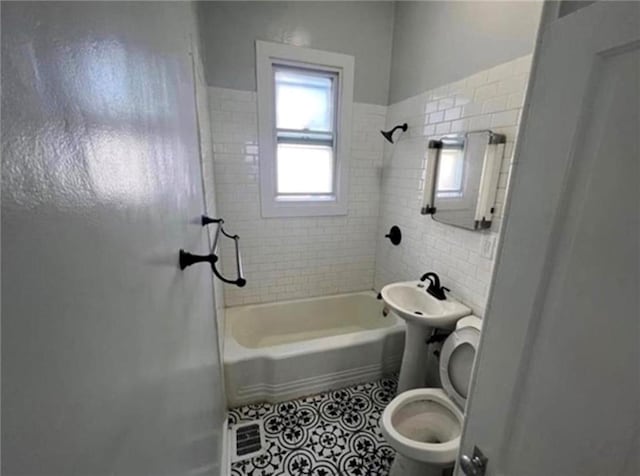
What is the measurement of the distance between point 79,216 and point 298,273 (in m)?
2.34

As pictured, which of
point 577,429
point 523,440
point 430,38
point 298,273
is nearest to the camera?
point 577,429

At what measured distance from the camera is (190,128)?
106 centimetres

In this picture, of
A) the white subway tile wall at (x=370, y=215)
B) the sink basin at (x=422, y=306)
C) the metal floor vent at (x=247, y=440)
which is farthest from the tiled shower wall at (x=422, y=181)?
the metal floor vent at (x=247, y=440)

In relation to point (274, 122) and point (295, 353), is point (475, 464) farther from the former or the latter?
point (274, 122)

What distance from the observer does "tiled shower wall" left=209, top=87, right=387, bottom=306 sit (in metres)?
2.19

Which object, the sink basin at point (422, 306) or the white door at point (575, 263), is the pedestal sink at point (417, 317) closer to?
the sink basin at point (422, 306)

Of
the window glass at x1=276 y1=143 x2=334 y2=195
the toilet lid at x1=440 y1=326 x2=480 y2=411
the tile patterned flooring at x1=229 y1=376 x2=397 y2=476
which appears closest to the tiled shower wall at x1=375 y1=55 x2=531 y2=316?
the toilet lid at x1=440 y1=326 x2=480 y2=411

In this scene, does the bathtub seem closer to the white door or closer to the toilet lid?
the toilet lid

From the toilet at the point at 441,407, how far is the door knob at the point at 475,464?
63 cm

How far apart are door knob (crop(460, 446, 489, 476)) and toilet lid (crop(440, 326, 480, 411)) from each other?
31.5 inches

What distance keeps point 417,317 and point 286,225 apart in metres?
1.30

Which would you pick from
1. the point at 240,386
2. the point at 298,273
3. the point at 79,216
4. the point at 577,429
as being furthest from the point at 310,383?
the point at 79,216

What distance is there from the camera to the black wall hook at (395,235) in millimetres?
2359

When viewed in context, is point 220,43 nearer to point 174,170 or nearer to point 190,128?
point 190,128
